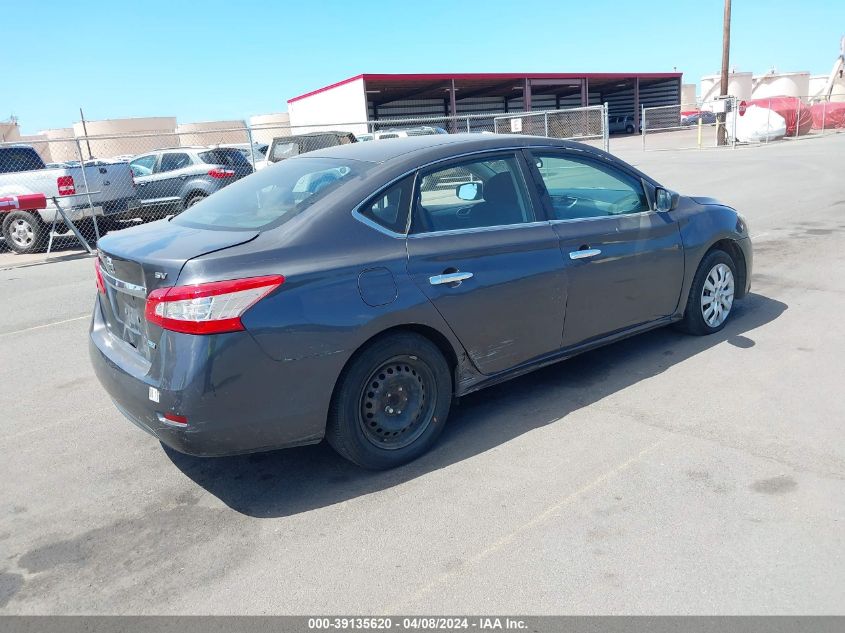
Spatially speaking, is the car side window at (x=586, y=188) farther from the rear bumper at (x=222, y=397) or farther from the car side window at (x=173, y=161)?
the car side window at (x=173, y=161)

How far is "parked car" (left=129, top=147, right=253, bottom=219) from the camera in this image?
1386 cm

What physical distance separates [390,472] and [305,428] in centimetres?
61

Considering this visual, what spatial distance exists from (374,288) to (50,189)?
36.6ft

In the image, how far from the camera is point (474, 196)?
4047mm

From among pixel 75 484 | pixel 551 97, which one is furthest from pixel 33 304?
pixel 551 97

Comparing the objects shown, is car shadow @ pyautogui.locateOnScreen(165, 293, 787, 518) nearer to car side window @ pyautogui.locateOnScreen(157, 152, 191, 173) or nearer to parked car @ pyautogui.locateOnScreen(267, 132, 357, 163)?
parked car @ pyautogui.locateOnScreen(267, 132, 357, 163)

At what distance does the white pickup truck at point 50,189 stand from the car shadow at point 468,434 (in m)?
9.96

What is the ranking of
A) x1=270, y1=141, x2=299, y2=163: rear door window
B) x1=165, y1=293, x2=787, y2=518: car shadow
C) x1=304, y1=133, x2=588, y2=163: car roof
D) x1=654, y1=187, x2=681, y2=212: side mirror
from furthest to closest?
x1=270, y1=141, x2=299, y2=163: rear door window
x1=654, y1=187, x2=681, y2=212: side mirror
x1=304, y1=133, x2=588, y2=163: car roof
x1=165, y1=293, x2=787, y2=518: car shadow

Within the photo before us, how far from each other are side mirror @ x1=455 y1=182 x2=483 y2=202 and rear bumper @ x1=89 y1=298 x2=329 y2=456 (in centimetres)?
151

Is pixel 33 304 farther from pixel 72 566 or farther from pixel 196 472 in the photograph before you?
pixel 72 566

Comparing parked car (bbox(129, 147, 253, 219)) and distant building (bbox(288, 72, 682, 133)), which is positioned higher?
distant building (bbox(288, 72, 682, 133))

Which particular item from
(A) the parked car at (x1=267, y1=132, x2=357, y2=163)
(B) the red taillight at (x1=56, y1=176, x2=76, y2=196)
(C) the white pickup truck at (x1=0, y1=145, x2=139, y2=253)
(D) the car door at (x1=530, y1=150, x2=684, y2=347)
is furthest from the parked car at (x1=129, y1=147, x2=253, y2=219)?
(D) the car door at (x1=530, y1=150, x2=684, y2=347)

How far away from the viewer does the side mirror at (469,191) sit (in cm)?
404

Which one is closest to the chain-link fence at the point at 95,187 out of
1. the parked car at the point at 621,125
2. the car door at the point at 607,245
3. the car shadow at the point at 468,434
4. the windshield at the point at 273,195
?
the windshield at the point at 273,195
